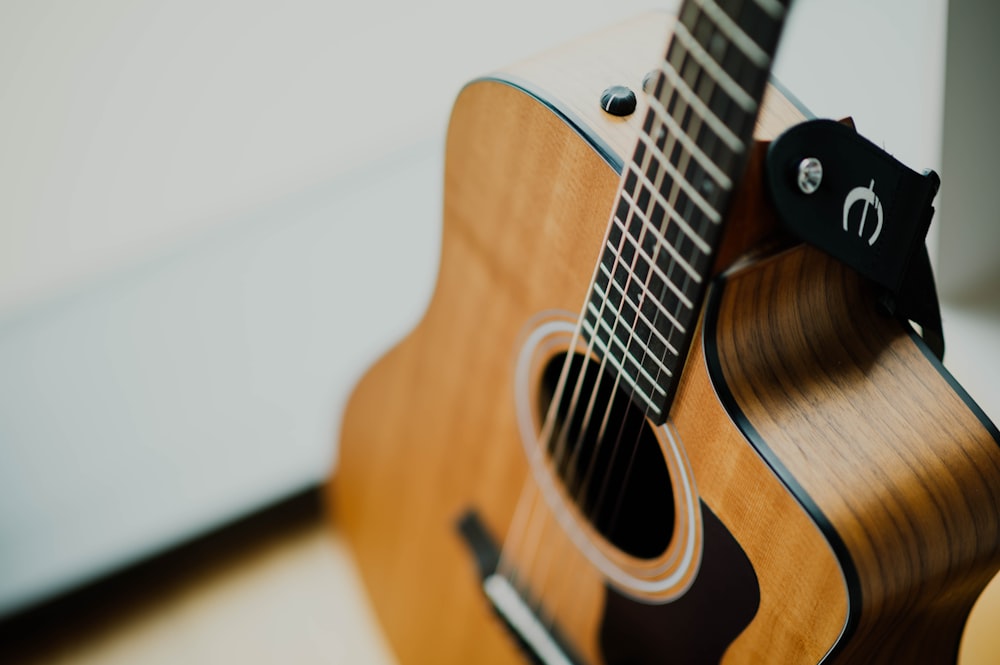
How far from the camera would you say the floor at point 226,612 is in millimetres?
1041

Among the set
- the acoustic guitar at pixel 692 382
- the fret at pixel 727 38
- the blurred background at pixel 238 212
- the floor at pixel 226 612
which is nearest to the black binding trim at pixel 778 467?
the acoustic guitar at pixel 692 382

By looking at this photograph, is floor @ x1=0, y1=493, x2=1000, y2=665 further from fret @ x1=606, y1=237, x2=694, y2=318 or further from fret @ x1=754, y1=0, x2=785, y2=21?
fret @ x1=754, y1=0, x2=785, y2=21

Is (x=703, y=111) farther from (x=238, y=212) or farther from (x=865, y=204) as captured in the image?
(x=238, y=212)

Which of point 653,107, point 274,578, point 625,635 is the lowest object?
point 625,635

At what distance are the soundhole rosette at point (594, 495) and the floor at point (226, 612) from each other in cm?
51

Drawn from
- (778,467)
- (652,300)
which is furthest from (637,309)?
(778,467)

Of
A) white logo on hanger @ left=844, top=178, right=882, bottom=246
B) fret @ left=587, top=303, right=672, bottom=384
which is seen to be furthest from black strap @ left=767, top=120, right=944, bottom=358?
fret @ left=587, top=303, right=672, bottom=384

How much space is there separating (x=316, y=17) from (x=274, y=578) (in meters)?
0.74

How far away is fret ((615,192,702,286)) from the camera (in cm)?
44

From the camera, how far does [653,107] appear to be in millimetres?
426

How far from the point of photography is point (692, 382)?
48 centimetres

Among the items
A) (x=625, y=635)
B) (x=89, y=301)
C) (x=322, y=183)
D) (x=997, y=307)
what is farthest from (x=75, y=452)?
(x=997, y=307)

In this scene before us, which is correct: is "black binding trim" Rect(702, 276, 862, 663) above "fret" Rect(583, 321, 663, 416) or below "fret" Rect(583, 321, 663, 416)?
below

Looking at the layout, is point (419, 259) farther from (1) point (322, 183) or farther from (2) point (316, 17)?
(2) point (316, 17)
